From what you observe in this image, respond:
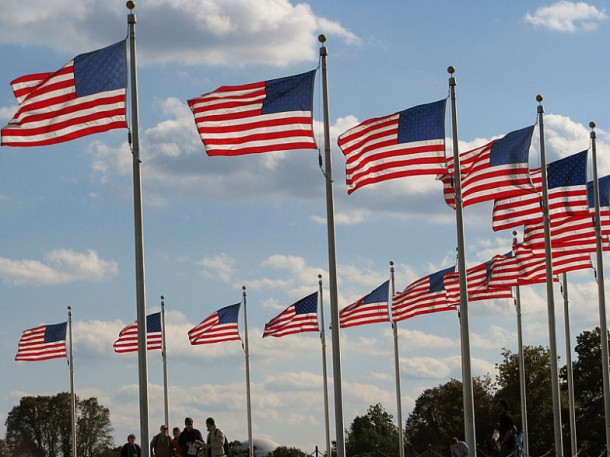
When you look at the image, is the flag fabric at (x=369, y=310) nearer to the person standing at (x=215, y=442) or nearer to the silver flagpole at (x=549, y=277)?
the silver flagpole at (x=549, y=277)

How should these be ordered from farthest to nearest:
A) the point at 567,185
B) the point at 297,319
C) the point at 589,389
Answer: the point at 589,389
the point at 297,319
the point at 567,185

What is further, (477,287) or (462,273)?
(477,287)

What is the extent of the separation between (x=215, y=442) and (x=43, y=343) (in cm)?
2490

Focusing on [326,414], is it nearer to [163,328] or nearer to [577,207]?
[163,328]

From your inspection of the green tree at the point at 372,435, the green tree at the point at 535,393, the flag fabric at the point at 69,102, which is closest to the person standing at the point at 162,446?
the flag fabric at the point at 69,102

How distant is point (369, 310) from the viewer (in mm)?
47594

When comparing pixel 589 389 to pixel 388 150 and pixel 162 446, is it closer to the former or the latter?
pixel 162 446

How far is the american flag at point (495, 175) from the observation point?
32250 mm

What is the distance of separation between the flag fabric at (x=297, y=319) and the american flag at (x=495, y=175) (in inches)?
742

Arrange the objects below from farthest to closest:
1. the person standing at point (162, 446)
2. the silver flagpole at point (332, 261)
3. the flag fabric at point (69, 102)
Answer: the person standing at point (162, 446), the silver flagpole at point (332, 261), the flag fabric at point (69, 102)

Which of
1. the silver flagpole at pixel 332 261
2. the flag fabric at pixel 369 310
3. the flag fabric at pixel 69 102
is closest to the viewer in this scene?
the flag fabric at pixel 69 102

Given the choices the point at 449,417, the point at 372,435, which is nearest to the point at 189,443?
the point at 449,417

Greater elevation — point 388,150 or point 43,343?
point 388,150

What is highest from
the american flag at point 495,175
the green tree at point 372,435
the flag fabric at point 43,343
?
the american flag at point 495,175
